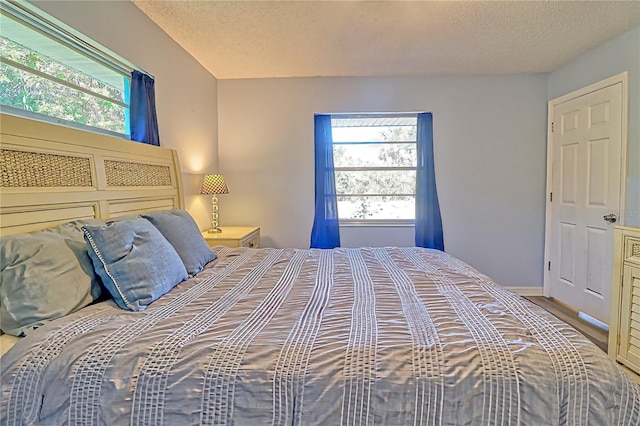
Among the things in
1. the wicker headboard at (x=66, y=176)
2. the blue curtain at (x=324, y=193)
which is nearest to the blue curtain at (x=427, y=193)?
the blue curtain at (x=324, y=193)

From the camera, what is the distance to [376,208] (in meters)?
3.92

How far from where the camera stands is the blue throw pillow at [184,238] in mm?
1880

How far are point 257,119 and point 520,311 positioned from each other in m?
3.24

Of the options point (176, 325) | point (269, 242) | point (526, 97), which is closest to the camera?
point (176, 325)

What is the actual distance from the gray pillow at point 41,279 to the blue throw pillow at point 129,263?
0.07 m

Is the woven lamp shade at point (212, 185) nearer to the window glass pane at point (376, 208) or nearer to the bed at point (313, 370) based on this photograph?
the window glass pane at point (376, 208)

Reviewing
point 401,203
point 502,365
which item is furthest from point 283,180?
point 502,365

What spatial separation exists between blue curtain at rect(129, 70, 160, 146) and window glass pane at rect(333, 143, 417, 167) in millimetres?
1979

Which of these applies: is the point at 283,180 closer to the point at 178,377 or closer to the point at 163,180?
the point at 163,180

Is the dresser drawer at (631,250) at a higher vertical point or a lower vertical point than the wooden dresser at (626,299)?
higher

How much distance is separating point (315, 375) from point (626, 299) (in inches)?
94.7

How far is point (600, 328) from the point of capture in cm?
294

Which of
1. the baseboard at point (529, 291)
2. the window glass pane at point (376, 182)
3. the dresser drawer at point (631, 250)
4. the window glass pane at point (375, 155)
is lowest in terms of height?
the baseboard at point (529, 291)

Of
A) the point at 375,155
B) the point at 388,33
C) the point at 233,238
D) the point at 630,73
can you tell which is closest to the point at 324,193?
the point at 375,155
